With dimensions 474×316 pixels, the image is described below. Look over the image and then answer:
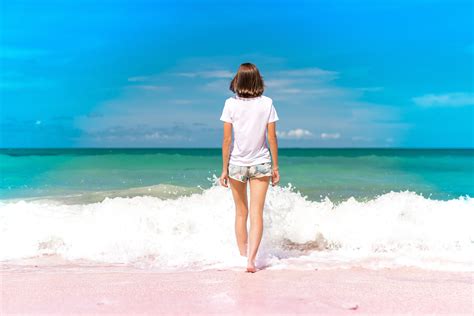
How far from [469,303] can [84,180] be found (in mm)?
12625

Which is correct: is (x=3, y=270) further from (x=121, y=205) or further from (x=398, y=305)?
(x=398, y=305)

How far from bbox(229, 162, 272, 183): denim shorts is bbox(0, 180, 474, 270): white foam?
834mm

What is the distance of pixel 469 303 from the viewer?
3.77m

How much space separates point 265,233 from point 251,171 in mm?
1303

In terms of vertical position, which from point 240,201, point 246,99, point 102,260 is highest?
point 246,99

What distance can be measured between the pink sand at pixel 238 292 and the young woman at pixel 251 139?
1.78ft

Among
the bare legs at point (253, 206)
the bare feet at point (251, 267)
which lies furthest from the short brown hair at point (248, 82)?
the bare feet at point (251, 267)

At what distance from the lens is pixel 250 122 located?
15.1 feet

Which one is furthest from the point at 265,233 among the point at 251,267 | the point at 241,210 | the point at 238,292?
the point at 238,292

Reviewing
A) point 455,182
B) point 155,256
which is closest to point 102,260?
point 155,256

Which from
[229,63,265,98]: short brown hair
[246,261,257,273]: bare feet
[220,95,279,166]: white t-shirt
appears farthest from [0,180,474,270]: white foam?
[229,63,265,98]: short brown hair

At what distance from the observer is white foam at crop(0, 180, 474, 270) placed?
5.38 metres

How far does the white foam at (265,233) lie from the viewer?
5379 millimetres

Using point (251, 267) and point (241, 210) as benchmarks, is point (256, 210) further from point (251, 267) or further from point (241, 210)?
point (251, 267)
